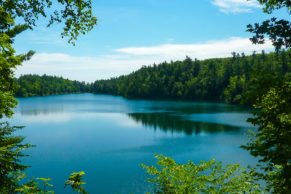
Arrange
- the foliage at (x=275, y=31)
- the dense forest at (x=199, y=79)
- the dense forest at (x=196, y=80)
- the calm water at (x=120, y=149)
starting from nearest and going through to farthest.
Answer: the foliage at (x=275, y=31) < the calm water at (x=120, y=149) < the dense forest at (x=199, y=79) < the dense forest at (x=196, y=80)

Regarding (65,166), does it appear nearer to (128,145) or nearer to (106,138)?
(128,145)

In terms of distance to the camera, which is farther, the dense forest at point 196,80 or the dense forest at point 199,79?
the dense forest at point 196,80

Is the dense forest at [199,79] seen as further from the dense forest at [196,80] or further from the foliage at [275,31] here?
the foliage at [275,31]

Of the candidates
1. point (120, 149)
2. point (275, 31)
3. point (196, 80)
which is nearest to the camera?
point (275, 31)

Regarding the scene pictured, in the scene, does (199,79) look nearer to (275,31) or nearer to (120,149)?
(120,149)

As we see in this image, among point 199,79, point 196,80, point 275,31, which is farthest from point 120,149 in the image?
point 199,79

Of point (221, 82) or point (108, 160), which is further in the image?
point (221, 82)

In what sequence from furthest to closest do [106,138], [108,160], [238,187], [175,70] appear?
1. [175,70]
2. [106,138]
3. [108,160]
4. [238,187]

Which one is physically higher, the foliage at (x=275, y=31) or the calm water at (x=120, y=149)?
the foliage at (x=275, y=31)

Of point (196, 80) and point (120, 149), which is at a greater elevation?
point (196, 80)

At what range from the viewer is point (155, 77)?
154000 mm

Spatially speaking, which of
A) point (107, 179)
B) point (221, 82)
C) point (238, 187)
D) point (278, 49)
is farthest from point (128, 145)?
point (221, 82)

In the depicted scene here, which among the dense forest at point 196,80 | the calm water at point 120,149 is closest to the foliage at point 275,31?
the calm water at point 120,149

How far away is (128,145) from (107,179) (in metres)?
11.6
